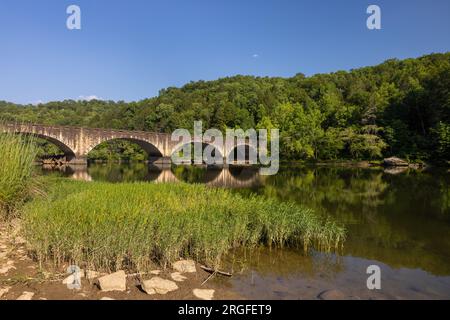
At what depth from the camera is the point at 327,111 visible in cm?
8325

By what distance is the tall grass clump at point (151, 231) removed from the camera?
7719mm

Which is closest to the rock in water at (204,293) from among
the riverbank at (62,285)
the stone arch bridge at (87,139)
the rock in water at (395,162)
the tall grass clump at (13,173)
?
the riverbank at (62,285)

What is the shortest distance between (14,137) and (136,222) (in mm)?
5833

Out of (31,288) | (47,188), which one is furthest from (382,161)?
(31,288)

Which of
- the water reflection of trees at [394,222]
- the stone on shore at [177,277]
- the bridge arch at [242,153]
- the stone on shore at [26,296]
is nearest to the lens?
the stone on shore at [26,296]

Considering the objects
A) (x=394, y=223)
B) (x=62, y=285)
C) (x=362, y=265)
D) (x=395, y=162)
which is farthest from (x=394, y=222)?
(x=395, y=162)

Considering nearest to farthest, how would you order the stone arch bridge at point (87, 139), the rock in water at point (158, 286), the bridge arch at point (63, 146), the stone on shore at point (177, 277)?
the rock in water at point (158, 286) < the stone on shore at point (177, 277) < the bridge arch at point (63, 146) < the stone arch bridge at point (87, 139)

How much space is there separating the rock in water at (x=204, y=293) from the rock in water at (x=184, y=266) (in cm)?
109

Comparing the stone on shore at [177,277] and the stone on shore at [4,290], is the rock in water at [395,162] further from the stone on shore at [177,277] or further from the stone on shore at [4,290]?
the stone on shore at [4,290]

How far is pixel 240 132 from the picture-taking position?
81938 mm

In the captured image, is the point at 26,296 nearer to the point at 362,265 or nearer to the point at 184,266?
the point at 184,266

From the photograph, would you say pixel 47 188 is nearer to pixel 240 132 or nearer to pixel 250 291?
pixel 250 291

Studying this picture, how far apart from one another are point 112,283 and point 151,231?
2.39 meters

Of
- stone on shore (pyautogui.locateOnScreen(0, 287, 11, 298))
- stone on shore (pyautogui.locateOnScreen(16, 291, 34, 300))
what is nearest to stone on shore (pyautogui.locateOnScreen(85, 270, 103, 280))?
stone on shore (pyautogui.locateOnScreen(16, 291, 34, 300))
